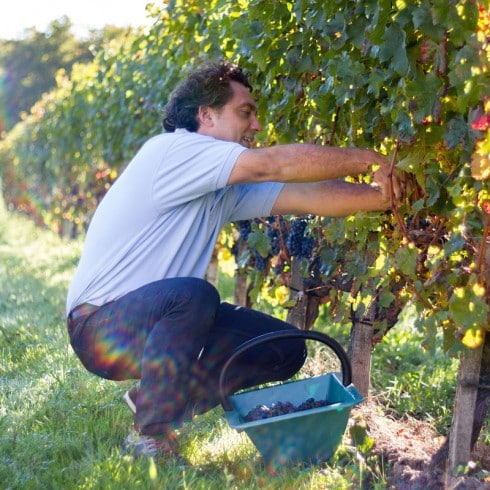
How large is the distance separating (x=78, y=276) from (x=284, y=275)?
1.21 metres

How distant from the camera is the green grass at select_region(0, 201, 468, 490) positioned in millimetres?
2869

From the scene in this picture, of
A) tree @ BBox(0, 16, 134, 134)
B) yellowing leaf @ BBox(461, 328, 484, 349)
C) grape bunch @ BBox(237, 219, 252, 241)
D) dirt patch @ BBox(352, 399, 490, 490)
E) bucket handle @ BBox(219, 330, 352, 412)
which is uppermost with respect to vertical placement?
yellowing leaf @ BBox(461, 328, 484, 349)

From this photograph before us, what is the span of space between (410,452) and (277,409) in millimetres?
542

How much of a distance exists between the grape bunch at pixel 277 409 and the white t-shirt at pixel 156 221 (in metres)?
0.60

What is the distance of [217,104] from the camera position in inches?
133

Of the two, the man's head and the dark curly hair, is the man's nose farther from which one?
the dark curly hair

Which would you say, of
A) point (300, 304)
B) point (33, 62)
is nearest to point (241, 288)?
point (300, 304)

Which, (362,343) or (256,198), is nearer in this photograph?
(256,198)

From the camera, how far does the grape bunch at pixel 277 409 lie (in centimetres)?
302

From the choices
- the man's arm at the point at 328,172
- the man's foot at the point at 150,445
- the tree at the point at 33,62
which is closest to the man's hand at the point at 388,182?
the man's arm at the point at 328,172

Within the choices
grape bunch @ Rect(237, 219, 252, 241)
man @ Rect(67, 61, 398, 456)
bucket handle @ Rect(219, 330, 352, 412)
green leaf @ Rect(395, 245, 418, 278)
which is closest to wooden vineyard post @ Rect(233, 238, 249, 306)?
grape bunch @ Rect(237, 219, 252, 241)

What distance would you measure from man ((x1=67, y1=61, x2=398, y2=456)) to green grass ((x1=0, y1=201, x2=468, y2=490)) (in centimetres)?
16

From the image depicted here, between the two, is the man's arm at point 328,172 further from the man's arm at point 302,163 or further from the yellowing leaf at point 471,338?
the yellowing leaf at point 471,338

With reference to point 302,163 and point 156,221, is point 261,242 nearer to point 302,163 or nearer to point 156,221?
point 156,221
